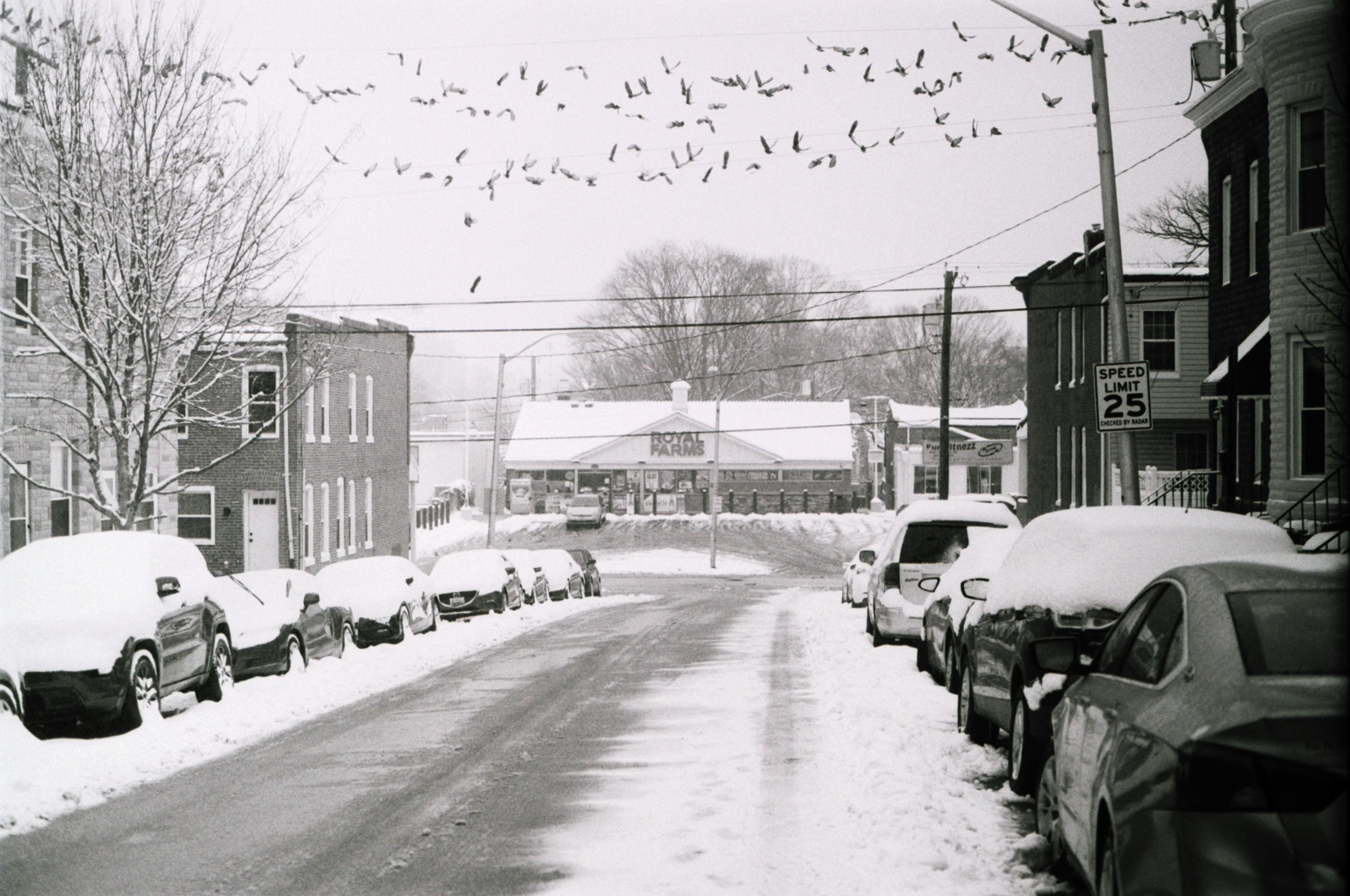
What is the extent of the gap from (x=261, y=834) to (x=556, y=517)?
72623 mm

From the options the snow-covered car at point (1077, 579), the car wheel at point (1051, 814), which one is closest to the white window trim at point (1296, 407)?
the snow-covered car at point (1077, 579)

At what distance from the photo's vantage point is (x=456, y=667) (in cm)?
1738

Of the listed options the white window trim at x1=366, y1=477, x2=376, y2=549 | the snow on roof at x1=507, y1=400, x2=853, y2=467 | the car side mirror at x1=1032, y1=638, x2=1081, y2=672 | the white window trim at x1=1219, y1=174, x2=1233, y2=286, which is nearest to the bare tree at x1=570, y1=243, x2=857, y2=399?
the snow on roof at x1=507, y1=400, x2=853, y2=467

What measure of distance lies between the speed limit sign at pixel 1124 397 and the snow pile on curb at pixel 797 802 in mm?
3557

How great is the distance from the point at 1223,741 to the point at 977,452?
7319cm

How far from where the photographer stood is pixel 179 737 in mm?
11594

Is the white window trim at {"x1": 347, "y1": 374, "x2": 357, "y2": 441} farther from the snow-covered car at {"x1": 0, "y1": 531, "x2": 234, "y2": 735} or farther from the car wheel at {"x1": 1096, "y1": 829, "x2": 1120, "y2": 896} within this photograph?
the car wheel at {"x1": 1096, "y1": 829, "x2": 1120, "y2": 896}

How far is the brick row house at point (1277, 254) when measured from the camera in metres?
18.6

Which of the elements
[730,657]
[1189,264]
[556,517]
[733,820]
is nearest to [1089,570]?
[733,820]

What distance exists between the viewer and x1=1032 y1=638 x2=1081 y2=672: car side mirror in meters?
6.58

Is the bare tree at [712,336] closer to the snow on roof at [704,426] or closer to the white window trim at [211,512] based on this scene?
the snow on roof at [704,426]

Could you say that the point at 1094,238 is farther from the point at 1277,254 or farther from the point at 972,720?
the point at 972,720

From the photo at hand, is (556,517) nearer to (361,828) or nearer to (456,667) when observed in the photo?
(456,667)

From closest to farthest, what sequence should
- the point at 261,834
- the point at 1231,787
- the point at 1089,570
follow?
the point at 1231,787 < the point at 261,834 < the point at 1089,570
